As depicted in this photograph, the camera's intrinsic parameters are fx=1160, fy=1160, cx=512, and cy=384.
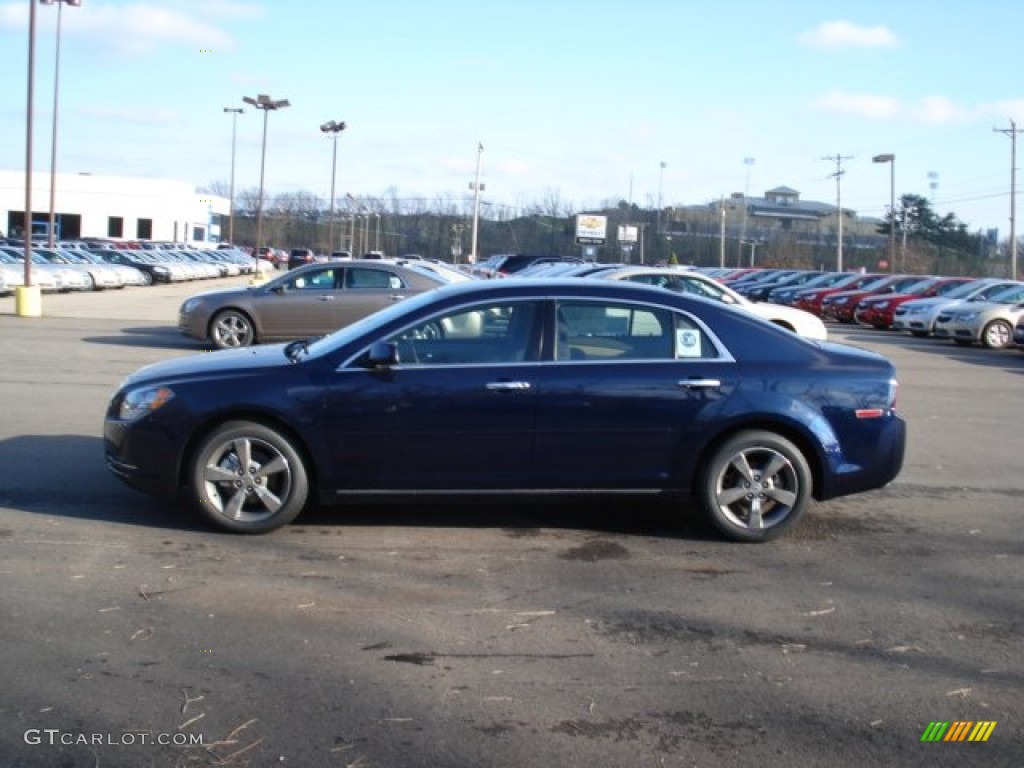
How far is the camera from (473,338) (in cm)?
693

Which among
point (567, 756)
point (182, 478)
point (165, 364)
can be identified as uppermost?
point (165, 364)

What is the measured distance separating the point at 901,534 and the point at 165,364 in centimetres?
481

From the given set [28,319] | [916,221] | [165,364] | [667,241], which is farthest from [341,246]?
[165,364]

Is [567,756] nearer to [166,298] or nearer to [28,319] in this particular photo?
[28,319]

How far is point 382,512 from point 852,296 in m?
27.5

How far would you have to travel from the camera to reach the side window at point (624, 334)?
6949mm

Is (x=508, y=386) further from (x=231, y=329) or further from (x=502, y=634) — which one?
(x=231, y=329)

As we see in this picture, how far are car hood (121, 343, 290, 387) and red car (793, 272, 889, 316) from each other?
94.7ft

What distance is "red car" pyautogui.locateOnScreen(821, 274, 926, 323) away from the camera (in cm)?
3256

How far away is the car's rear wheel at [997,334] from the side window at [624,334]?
1923cm

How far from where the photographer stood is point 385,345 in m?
6.73

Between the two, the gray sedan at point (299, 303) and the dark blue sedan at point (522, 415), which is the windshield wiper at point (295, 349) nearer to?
the dark blue sedan at point (522, 415)

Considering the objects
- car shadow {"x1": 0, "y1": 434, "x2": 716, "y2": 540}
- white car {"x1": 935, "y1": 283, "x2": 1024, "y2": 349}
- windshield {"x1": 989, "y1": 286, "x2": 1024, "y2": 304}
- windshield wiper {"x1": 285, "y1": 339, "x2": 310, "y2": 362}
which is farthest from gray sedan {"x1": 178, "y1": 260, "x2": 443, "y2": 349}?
windshield {"x1": 989, "y1": 286, "x2": 1024, "y2": 304}

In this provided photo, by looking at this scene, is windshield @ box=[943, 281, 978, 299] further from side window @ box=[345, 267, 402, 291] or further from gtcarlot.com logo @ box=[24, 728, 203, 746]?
gtcarlot.com logo @ box=[24, 728, 203, 746]
